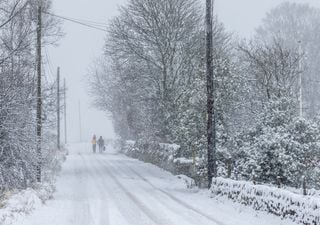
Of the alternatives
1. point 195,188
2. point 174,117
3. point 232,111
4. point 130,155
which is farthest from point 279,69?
point 130,155

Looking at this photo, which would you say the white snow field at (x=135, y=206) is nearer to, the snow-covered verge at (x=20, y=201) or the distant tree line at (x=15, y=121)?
the snow-covered verge at (x=20, y=201)

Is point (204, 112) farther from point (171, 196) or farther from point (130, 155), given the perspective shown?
point (130, 155)

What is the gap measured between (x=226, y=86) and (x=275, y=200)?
455 inches

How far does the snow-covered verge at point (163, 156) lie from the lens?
98.1ft

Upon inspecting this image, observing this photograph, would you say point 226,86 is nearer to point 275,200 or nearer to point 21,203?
point 275,200

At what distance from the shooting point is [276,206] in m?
15.4

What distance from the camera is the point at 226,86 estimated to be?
87.2 ft

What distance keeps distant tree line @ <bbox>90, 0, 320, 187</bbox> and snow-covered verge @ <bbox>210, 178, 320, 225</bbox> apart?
5.59 feet

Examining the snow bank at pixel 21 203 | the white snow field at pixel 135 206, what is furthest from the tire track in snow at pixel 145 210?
the snow bank at pixel 21 203

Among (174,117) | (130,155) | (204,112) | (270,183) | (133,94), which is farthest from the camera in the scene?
(130,155)

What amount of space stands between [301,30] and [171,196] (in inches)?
1624

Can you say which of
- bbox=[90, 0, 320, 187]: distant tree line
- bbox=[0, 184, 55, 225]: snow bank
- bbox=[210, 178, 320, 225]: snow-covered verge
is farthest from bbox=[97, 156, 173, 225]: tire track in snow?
bbox=[90, 0, 320, 187]: distant tree line

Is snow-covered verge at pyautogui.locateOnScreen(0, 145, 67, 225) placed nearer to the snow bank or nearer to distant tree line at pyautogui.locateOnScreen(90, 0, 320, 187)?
the snow bank

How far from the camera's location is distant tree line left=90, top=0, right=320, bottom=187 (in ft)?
68.8
